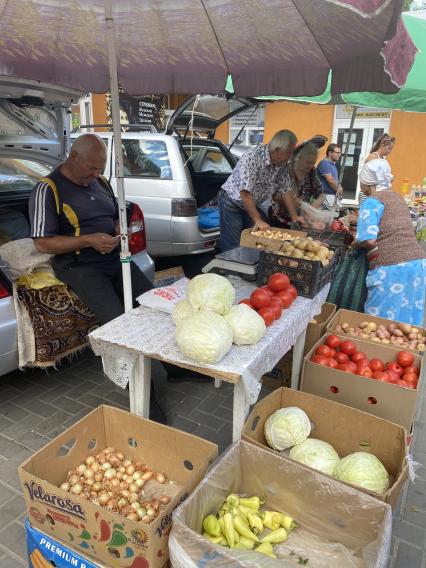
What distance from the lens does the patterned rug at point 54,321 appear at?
280cm

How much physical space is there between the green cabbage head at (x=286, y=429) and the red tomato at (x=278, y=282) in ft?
2.48

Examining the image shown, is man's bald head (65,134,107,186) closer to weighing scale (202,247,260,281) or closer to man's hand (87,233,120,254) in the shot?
man's hand (87,233,120,254)

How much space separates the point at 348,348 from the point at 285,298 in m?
0.66

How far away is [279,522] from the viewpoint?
180 cm

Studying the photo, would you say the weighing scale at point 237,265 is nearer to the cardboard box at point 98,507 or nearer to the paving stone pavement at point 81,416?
the paving stone pavement at point 81,416

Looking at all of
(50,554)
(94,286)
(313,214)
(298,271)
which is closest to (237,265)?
(298,271)

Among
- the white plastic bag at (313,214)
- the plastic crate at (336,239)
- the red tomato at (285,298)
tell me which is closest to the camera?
the red tomato at (285,298)

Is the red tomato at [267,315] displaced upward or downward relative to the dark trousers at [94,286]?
upward

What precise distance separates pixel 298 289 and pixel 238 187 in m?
1.98

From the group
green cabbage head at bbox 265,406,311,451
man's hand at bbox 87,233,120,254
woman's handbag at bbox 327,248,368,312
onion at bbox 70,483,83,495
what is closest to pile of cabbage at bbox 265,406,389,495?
green cabbage head at bbox 265,406,311,451

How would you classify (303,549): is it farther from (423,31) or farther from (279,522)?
(423,31)

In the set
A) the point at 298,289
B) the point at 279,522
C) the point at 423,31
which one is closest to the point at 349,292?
the point at 298,289

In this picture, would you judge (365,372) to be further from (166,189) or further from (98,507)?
(166,189)

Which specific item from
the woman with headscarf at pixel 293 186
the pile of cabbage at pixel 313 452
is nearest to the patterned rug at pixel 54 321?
the pile of cabbage at pixel 313 452
